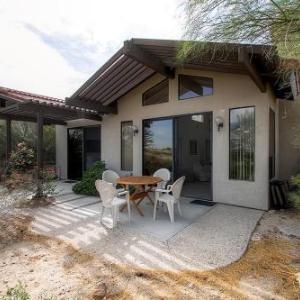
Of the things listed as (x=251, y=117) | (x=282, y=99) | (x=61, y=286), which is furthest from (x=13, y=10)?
(x=282, y=99)

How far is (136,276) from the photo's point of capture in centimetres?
278

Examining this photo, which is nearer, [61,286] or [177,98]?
[61,286]

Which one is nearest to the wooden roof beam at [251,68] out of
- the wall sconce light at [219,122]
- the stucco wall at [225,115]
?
the stucco wall at [225,115]

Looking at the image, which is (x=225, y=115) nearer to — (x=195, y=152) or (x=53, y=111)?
(x=195, y=152)

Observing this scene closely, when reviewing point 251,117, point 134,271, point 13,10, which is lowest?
point 134,271

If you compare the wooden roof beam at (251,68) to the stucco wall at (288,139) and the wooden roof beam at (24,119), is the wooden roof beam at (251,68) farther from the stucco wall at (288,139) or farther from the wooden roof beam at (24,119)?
the wooden roof beam at (24,119)

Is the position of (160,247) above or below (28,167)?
below

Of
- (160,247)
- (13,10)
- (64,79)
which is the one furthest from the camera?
(64,79)

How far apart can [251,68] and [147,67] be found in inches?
124

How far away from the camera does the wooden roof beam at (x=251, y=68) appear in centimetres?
376

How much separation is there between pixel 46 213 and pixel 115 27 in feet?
14.3

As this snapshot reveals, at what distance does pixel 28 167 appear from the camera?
8.53 meters

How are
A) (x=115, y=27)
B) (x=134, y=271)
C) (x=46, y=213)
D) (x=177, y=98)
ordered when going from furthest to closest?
(x=177, y=98) < (x=46, y=213) < (x=115, y=27) < (x=134, y=271)

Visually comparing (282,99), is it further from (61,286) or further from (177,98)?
(61,286)
